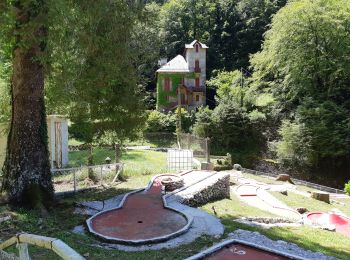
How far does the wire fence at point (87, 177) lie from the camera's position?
51.0ft

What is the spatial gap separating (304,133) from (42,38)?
26054mm

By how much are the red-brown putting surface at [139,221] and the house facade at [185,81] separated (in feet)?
115

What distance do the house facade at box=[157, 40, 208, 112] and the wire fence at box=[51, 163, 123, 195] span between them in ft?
99.9

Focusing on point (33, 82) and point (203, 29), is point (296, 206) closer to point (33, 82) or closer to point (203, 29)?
point (33, 82)

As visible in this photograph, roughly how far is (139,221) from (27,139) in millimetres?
4296

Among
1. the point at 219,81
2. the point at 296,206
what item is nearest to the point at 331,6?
the point at 219,81

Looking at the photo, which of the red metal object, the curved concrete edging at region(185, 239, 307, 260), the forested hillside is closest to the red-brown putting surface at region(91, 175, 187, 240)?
the curved concrete edging at region(185, 239, 307, 260)

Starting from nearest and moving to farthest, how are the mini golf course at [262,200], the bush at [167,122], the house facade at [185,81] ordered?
the mini golf course at [262,200] < the bush at [167,122] < the house facade at [185,81]

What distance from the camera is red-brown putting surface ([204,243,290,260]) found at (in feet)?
27.2

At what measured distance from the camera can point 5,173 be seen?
12055mm

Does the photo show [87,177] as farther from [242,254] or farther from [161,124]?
[161,124]

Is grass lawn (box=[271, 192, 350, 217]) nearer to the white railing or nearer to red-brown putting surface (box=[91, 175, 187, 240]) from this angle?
red-brown putting surface (box=[91, 175, 187, 240])

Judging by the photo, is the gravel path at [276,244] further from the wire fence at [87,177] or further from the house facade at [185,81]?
the house facade at [185,81]

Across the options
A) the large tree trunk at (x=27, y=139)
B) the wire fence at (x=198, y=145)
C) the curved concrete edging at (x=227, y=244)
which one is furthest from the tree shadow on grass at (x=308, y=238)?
the wire fence at (x=198, y=145)
